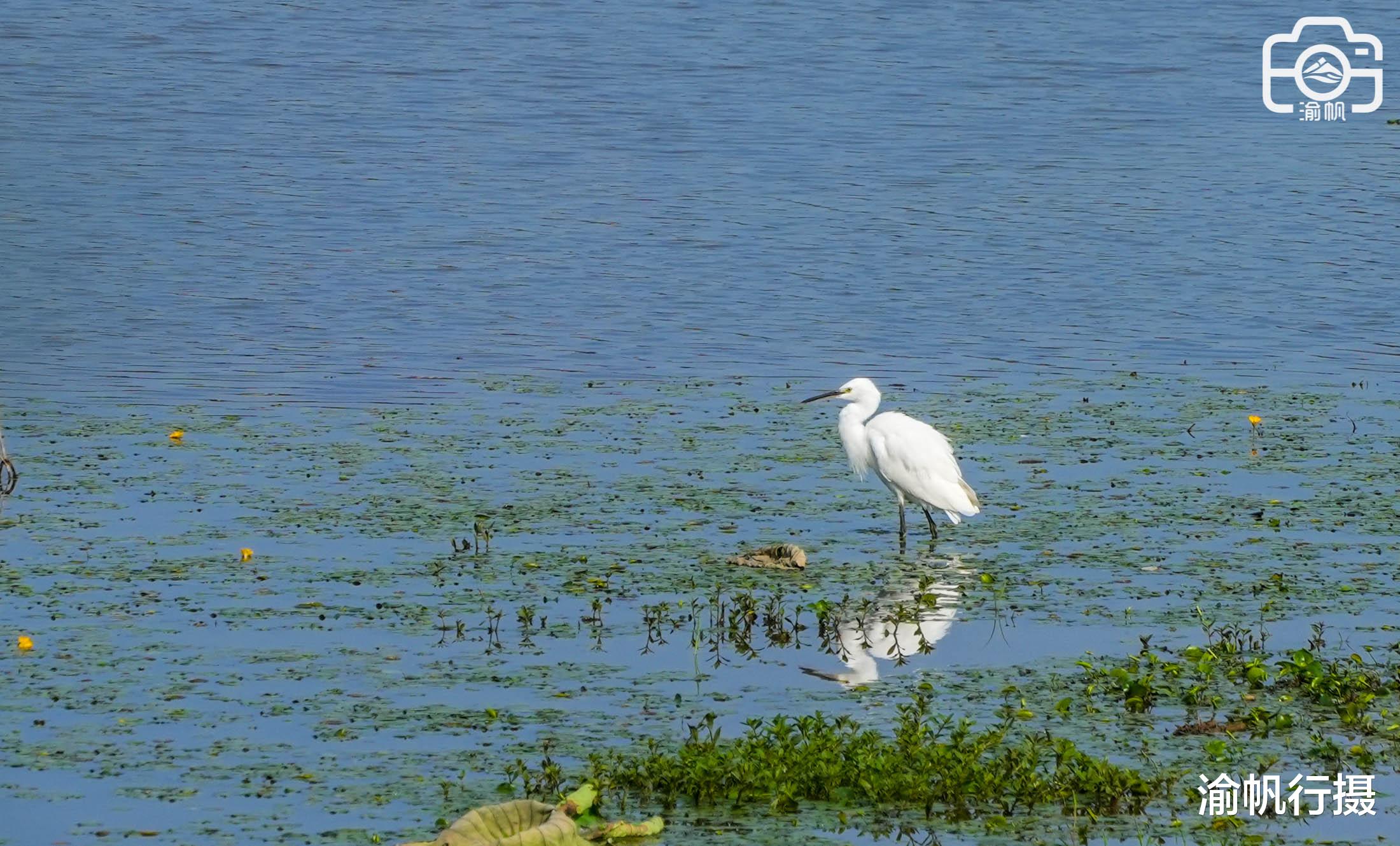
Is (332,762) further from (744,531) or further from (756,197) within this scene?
(756,197)

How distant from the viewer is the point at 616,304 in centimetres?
1972

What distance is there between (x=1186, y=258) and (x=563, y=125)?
9.72 meters

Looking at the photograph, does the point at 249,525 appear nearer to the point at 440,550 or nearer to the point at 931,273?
the point at 440,550

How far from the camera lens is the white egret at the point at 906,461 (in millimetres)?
12188

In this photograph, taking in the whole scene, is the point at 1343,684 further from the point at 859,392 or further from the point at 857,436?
the point at 859,392

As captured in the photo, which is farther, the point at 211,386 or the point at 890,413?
the point at 211,386

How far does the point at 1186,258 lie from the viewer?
21625 mm

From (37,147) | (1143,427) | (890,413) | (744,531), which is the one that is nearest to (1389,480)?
(1143,427)

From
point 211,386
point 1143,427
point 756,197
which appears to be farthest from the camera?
point 756,197

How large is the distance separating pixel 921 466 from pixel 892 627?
2.00 metres

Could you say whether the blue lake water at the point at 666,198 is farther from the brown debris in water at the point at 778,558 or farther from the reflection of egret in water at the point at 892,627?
the reflection of egret in water at the point at 892,627

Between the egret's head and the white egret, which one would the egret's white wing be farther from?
the egret's head

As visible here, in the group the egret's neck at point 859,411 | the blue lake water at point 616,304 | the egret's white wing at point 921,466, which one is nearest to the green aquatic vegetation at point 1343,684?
the blue lake water at point 616,304

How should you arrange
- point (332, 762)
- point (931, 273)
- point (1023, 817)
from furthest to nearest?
1. point (931, 273)
2. point (332, 762)
3. point (1023, 817)
